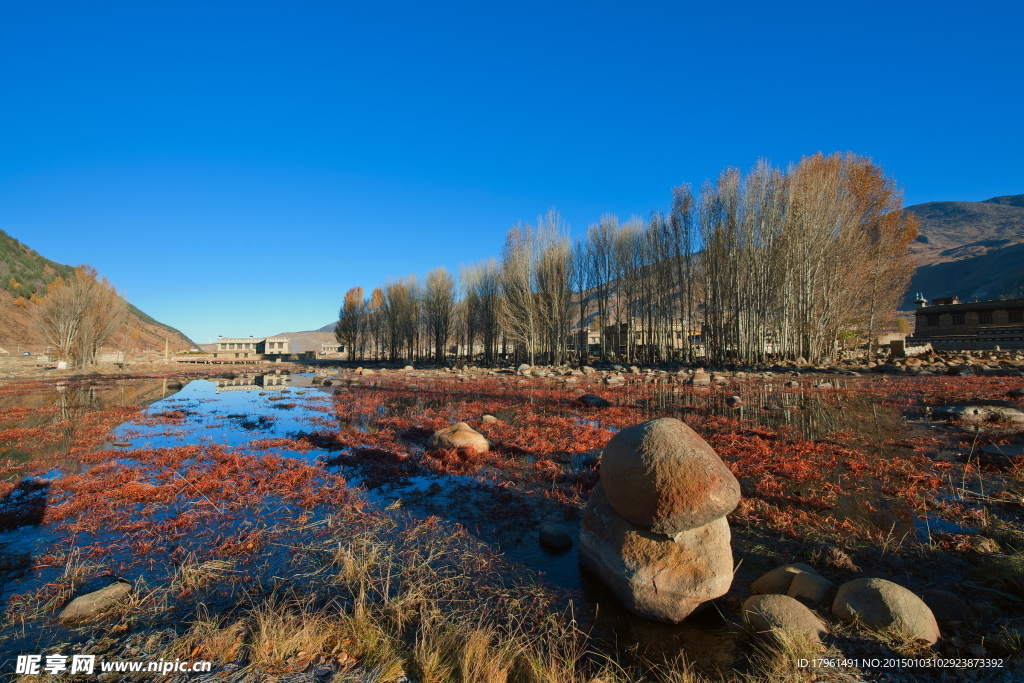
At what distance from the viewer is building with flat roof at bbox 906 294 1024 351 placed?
127 ft

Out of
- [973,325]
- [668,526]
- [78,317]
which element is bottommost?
[668,526]

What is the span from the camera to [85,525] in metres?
6.14

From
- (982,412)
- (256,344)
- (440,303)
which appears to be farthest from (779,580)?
(256,344)

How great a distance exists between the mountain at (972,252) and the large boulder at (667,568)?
8697 centimetres

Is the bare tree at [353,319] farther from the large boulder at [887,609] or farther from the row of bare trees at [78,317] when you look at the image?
the large boulder at [887,609]

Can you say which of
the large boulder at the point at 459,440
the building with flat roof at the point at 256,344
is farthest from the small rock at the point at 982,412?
the building with flat roof at the point at 256,344

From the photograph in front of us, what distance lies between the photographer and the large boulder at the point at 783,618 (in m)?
3.33

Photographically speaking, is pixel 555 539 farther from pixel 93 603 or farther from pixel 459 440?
pixel 459 440

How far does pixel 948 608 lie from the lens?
364 centimetres

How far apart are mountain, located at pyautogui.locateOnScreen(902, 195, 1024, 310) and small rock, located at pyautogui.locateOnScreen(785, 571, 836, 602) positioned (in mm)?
86479

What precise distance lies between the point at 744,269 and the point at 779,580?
35.3 m

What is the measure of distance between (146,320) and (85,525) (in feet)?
509

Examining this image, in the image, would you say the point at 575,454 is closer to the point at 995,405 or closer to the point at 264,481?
the point at 264,481

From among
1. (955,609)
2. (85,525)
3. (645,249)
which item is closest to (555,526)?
(955,609)
